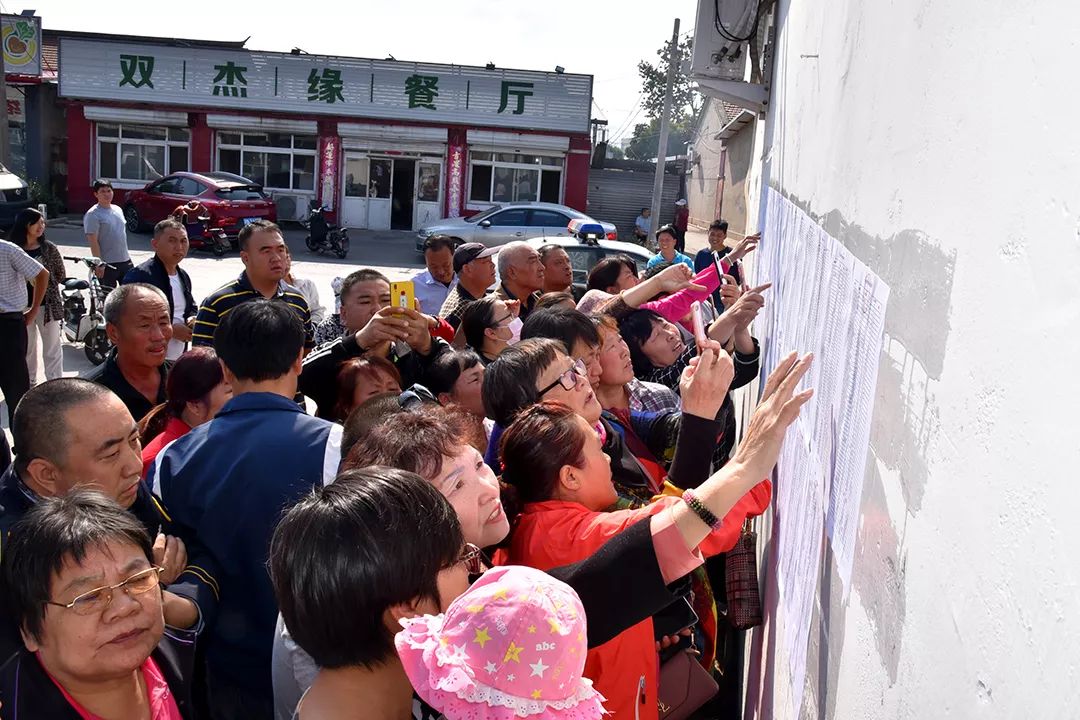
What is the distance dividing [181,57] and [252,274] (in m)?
23.2

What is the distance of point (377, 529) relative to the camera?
1587 mm

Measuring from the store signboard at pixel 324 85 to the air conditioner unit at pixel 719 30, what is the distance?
19.5 metres

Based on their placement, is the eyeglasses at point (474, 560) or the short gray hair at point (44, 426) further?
the short gray hair at point (44, 426)

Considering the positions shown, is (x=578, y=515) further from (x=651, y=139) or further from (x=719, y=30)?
(x=651, y=139)

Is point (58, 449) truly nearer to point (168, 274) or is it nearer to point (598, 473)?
point (598, 473)

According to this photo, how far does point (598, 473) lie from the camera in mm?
2410

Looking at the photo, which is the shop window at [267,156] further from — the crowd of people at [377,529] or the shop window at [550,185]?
the crowd of people at [377,529]

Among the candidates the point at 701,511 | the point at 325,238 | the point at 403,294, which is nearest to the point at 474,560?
the point at 701,511

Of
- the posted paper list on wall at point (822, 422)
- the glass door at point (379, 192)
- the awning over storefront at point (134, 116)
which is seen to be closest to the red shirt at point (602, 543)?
the posted paper list on wall at point (822, 422)

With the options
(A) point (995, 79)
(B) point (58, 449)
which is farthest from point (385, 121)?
(A) point (995, 79)

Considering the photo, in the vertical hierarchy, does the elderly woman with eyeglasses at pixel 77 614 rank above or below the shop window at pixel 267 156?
below

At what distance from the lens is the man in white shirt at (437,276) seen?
622cm

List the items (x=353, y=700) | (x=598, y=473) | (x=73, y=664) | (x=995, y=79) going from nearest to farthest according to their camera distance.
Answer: (x=995, y=79) < (x=353, y=700) < (x=73, y=664) < (x=598, y=473)

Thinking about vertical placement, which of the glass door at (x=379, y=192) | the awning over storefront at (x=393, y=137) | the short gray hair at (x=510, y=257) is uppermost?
the awning over storefront at (x=393, y=137)
